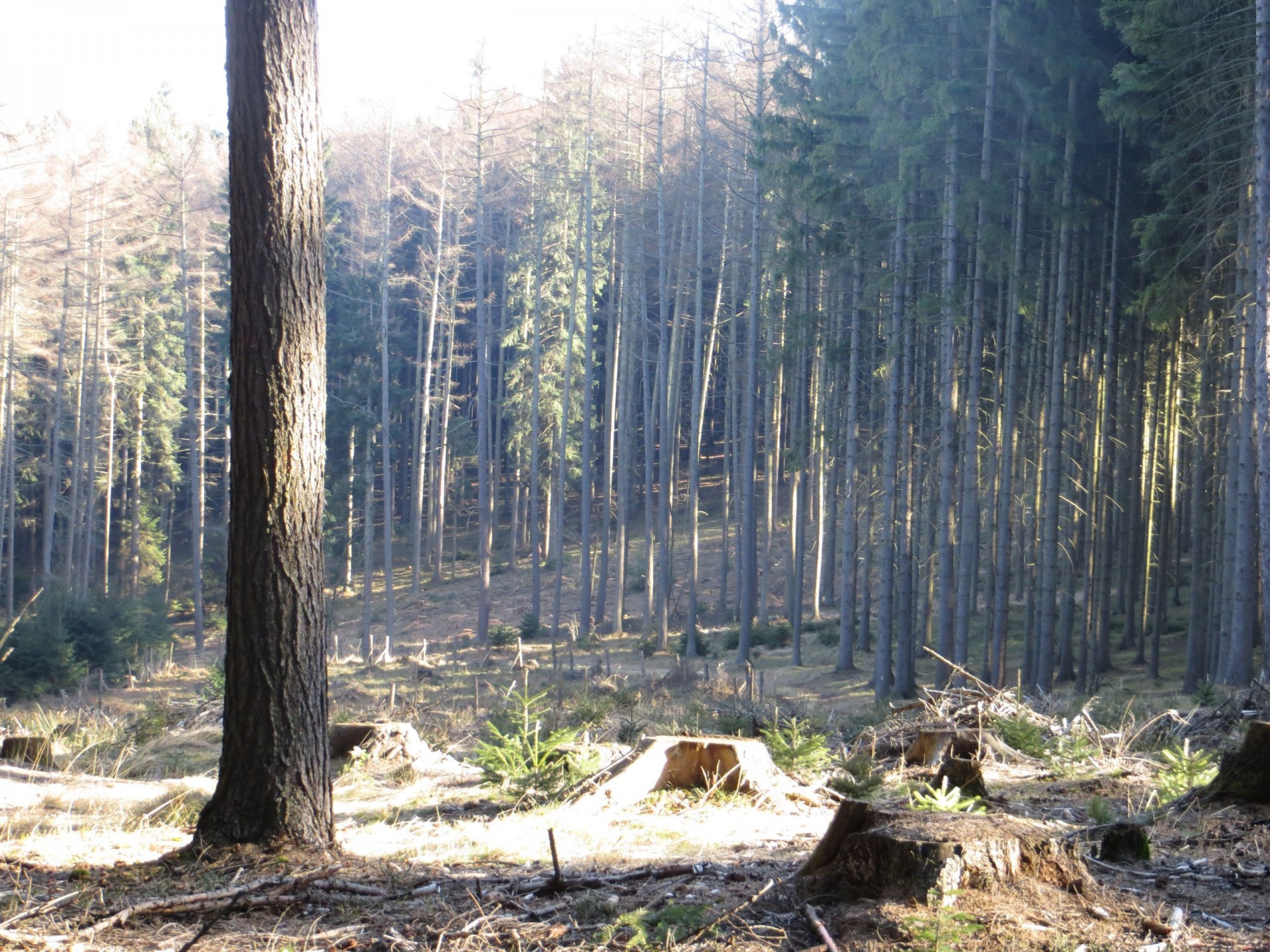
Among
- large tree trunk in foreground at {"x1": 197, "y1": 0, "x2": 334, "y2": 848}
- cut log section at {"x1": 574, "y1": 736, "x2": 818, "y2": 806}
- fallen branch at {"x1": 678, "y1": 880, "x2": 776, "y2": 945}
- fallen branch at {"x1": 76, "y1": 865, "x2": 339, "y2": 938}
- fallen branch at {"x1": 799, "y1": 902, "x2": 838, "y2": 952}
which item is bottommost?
cut log section at {"x1": 574, "y1": 736, "x2": 818, "y2": 806}

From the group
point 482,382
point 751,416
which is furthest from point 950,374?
point 482,382

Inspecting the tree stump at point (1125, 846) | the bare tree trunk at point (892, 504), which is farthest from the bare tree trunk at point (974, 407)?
the tree stump at point (1125, 846)

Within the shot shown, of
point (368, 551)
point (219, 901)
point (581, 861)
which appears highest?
point (219, 901)

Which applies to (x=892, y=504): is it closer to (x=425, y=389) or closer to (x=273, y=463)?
(x=273, y=463)

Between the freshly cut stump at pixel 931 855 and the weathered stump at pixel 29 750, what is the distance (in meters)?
6.93

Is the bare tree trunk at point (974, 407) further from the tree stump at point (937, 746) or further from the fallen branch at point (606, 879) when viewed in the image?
the fallen branch at point (606, 879)

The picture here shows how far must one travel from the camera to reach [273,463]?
4.54 m

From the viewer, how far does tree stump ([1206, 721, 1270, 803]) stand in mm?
4930

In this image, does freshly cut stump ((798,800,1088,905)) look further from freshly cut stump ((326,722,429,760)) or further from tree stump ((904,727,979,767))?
freshly cut stump ((326,722,429,760))

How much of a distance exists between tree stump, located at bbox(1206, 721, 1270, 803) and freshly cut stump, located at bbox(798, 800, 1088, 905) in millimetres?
2208

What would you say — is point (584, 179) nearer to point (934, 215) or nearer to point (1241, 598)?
point (934, 215)

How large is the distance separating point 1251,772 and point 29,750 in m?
8.45

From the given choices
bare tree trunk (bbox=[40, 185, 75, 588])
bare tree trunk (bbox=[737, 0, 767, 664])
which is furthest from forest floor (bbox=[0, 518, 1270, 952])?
bare tree trunk (bbox=[40, 185, 75, 588])

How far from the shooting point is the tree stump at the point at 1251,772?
16.2 feet
